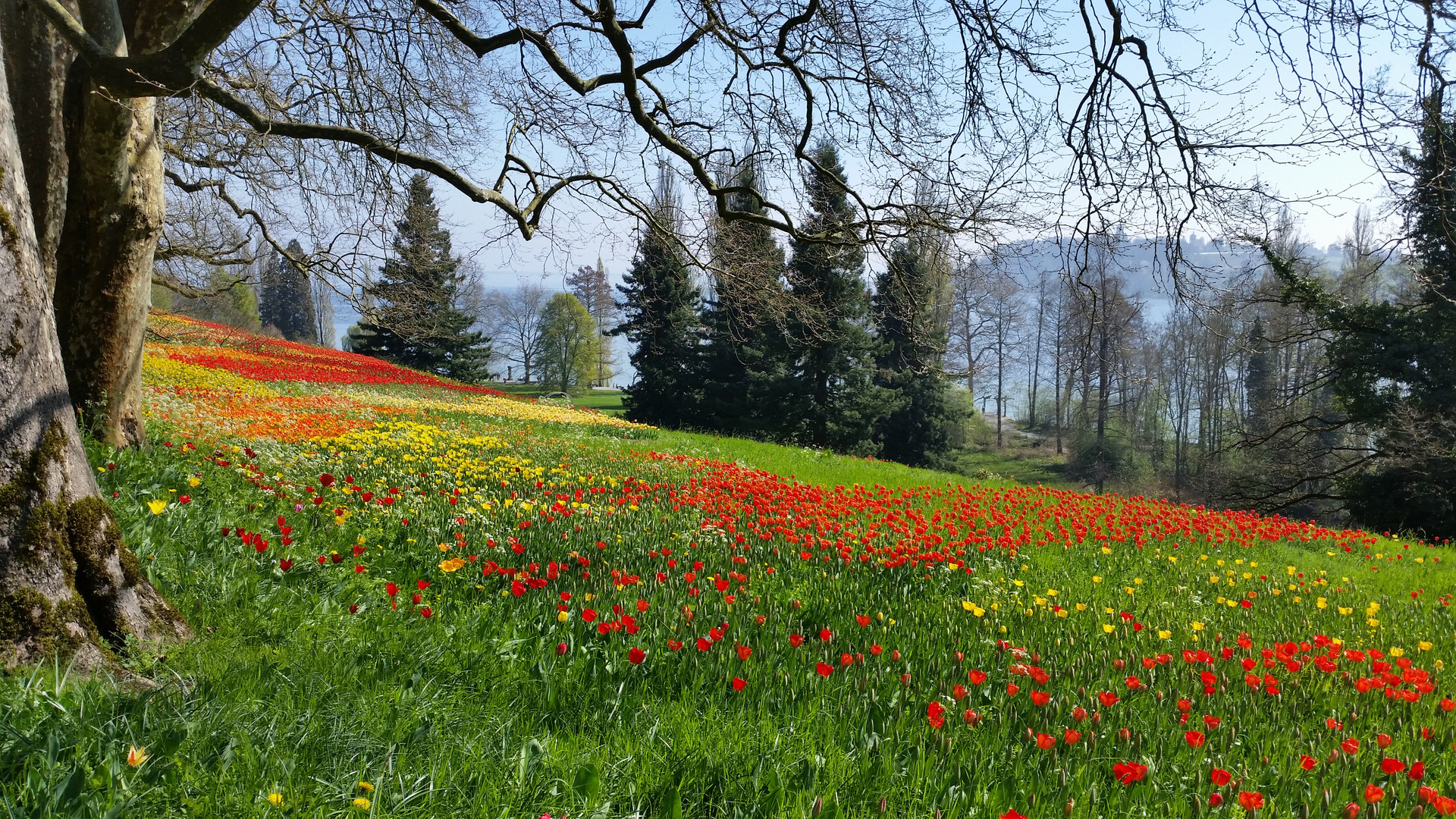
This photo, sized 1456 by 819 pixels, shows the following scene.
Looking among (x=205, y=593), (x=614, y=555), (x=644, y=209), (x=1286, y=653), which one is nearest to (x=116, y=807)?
(x=205, y=593)

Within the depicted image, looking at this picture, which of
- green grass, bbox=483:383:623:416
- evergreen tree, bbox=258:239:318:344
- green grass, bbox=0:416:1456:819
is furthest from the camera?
evergreen tree, bbox=258:239:318:344

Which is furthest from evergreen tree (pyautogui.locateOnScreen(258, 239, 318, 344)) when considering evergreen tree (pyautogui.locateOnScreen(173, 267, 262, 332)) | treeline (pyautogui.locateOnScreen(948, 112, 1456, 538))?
treeline (pyautogui.locateOnScreen(948, 112, 1456, 538))

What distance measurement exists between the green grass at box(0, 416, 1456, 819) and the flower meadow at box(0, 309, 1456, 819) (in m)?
0.02

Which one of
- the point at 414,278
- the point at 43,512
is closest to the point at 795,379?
the point at 414,278

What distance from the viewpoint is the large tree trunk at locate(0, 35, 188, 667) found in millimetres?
2180

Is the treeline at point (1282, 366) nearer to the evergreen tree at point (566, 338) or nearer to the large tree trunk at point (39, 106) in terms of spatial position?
the large tree trunk at point (39, 106)

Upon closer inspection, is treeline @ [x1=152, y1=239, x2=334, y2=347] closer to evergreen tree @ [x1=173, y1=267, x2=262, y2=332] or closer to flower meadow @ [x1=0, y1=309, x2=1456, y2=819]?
evergreen tree @ [x1=173, y1=267, x2=262, y2=332]

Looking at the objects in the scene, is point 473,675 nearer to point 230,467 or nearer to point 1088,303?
point 1088,303

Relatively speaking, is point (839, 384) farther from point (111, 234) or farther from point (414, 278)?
point (111, 234)

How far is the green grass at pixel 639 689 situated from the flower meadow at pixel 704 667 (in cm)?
2

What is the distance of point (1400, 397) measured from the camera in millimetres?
14195

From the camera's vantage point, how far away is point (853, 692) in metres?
2.82

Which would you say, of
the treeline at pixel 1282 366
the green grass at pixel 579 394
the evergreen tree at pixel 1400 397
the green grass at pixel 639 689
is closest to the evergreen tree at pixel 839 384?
the treeline at pixel 1282 366

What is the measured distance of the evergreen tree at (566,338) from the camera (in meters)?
44.5
